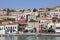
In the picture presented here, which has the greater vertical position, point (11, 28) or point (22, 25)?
point (22, 25)

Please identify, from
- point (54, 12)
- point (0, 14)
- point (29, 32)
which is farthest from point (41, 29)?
point (0, 14)

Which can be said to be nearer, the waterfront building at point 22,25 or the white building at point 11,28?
the white building at point 11,28

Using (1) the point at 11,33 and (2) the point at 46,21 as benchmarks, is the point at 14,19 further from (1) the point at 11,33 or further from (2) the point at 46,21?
(1) the point at 11,33

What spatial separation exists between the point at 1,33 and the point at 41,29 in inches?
152

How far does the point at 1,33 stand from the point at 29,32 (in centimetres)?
261

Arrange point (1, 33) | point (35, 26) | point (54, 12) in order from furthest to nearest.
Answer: point (54, 12) < point (35, 26) < point (1, 33)

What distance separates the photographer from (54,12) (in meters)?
37.0

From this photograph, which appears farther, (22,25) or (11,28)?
(22,25)

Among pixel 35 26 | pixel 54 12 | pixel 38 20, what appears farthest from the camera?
pixel 54 12

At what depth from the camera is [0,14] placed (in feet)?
128

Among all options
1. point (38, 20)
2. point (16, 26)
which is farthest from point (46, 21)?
point (16, 26)

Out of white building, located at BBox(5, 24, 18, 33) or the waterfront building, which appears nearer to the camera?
white building, located at BBox(5, 24, 18, 33)

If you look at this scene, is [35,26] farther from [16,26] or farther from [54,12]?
[54,12]

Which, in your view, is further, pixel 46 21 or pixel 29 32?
pixel 46 21
